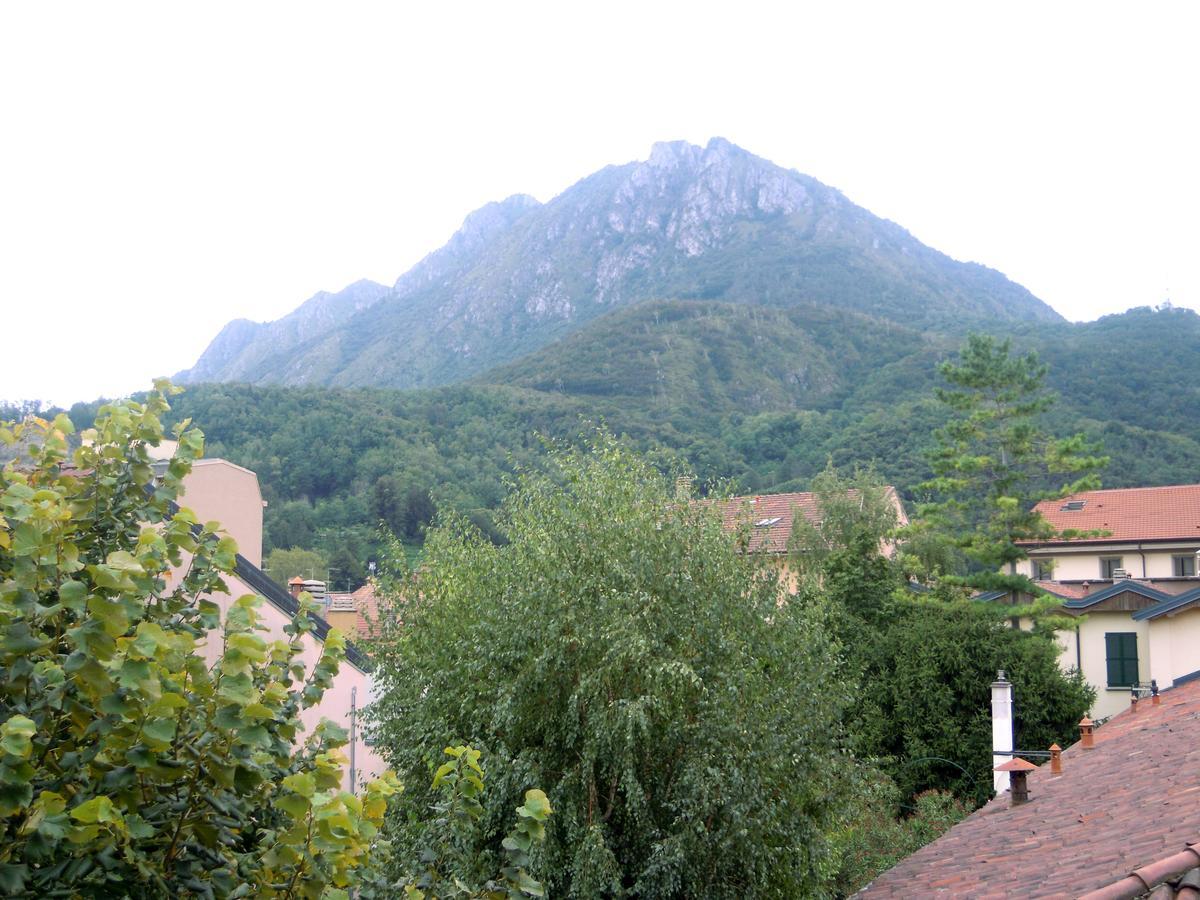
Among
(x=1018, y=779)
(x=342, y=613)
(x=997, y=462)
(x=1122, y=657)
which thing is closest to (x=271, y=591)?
(x=1018, y=779)

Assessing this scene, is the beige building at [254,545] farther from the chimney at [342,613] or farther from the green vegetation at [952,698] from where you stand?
the green vegetation at [952,698]

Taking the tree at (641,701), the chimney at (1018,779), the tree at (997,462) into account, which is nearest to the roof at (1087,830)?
the chimney at (1018,779)

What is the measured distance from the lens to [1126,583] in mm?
31375

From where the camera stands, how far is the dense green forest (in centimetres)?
7256

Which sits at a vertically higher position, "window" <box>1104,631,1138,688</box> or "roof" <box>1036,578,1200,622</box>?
"roof" <box>1036,578,1200,622</box>

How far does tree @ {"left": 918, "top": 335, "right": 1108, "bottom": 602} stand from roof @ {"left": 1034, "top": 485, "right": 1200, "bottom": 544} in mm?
10108

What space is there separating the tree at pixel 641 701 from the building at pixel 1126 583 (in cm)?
1398

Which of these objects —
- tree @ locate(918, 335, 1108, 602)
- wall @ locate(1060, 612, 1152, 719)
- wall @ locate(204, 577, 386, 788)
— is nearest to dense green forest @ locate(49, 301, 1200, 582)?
tree @ locate(918, 335, 1108, 602)

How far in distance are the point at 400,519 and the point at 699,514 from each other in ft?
203

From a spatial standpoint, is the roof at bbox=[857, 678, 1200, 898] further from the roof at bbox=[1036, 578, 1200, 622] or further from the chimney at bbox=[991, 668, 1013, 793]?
the roof at bbox=[1036, 578, 1200, 622]

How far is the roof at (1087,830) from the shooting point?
6977 mm

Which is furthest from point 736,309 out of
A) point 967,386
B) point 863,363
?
point 967,386

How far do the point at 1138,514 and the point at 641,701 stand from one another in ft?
140

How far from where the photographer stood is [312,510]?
79.8 metres
